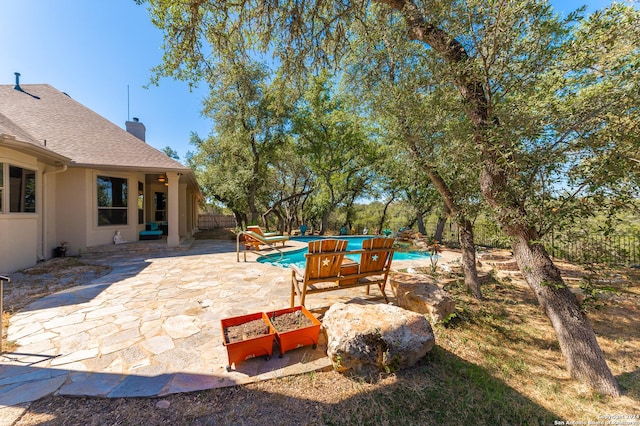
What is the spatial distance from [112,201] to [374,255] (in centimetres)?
969

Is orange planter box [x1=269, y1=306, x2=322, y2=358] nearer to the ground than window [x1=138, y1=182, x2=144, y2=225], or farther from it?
nearer to the ground

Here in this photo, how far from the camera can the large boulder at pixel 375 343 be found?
7.61 feet

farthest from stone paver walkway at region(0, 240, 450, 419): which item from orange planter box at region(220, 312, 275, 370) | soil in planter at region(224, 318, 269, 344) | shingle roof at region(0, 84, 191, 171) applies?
shingle roof at region(0, 84, 191, 171)

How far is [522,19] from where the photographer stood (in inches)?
106

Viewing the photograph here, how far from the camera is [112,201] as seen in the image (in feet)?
28.8

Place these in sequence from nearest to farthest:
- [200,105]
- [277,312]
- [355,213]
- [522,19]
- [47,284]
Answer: [522,19] → [277,312] → [47,284] → [200,105] → [355,213]

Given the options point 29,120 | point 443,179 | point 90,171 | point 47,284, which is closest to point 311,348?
point 443,179

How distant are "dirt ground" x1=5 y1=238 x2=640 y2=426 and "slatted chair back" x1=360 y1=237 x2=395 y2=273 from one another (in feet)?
3.80

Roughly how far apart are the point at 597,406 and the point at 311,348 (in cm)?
267

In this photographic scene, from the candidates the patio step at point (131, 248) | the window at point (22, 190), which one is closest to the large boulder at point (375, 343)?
the window at point (22, 190)

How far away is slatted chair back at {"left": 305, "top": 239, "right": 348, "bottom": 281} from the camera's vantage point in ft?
11.0

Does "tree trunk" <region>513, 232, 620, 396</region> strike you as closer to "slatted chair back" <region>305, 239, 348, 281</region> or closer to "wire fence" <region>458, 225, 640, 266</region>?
"wire fence" <region>458, 225, 640, 266</region>

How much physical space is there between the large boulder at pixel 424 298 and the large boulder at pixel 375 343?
968mm

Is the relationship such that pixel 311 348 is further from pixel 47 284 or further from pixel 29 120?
pixel 29 120
